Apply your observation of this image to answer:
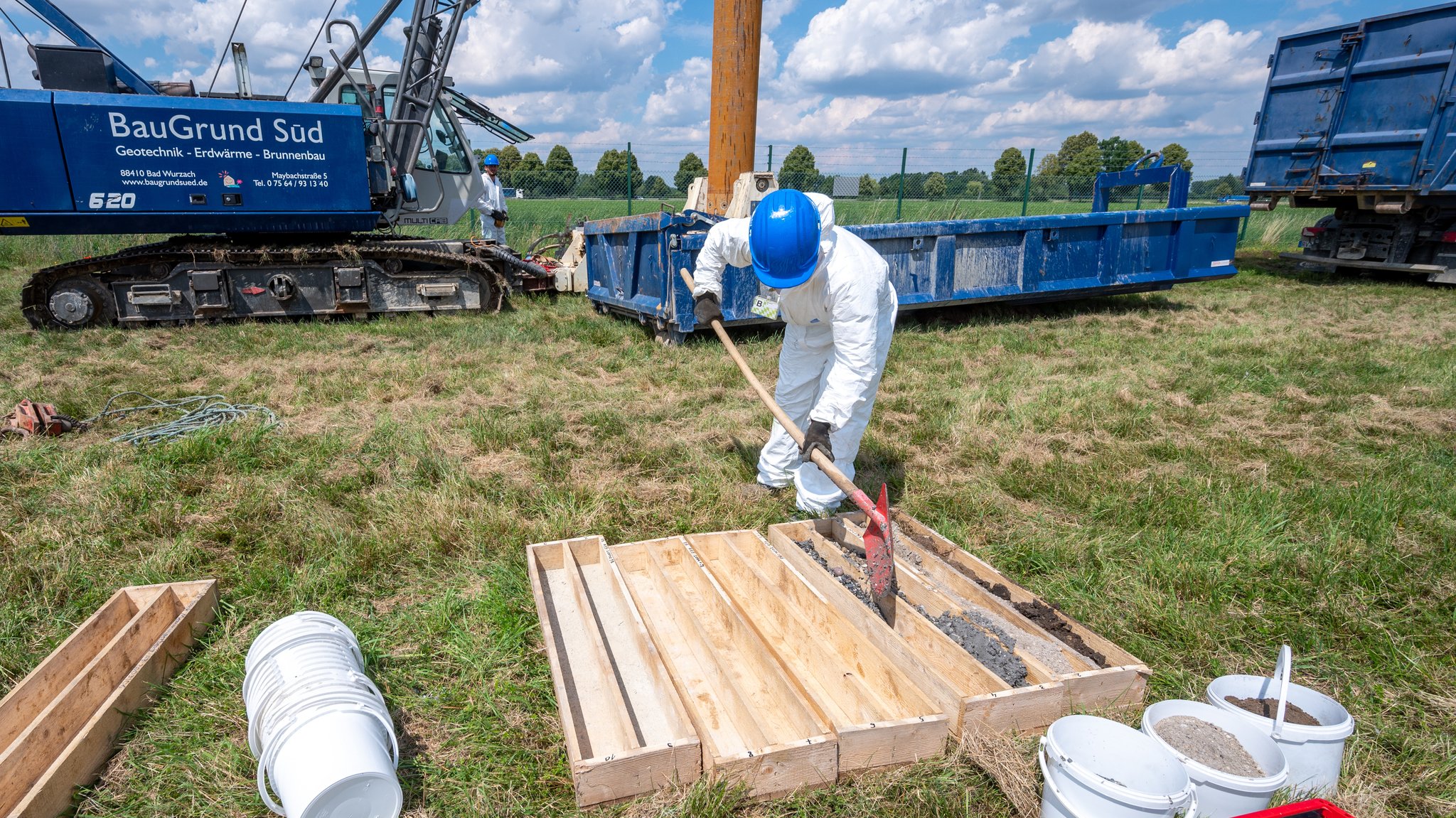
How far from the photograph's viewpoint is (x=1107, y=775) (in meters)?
2.02

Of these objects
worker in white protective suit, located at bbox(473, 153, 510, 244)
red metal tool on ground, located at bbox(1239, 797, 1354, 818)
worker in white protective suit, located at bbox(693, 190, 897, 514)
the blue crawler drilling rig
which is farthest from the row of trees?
red metal tool on ground, located at bbox(1239, 797, 1354, 818)

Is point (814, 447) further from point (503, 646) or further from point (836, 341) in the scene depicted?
point (503, 646)

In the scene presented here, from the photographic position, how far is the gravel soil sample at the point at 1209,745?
2037mm

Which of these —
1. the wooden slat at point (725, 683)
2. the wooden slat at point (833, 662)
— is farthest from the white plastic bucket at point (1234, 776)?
the wooden slat at point (725, 683)

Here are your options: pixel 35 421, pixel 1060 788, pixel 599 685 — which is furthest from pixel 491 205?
pixel 1060 788

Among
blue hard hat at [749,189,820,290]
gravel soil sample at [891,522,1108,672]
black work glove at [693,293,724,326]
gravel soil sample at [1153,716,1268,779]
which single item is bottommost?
gravel soil sample at [891,522,1108,672]

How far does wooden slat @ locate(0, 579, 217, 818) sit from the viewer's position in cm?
210

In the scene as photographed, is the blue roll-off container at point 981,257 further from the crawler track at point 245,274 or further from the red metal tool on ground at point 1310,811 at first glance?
the red metal tool on ground at point 1310,811

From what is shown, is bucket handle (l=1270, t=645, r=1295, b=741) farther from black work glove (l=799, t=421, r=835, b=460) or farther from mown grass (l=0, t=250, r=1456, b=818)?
black work glove (l=799, t=421, r=835, b=460)

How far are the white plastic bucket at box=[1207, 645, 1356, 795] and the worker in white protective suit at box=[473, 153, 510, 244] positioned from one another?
12693 mm

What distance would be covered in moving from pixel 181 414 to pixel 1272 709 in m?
6.41

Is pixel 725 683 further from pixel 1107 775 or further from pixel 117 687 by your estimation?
pixel 117 687

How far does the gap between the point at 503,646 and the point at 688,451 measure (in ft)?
7.21

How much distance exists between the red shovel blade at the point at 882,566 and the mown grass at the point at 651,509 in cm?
74
